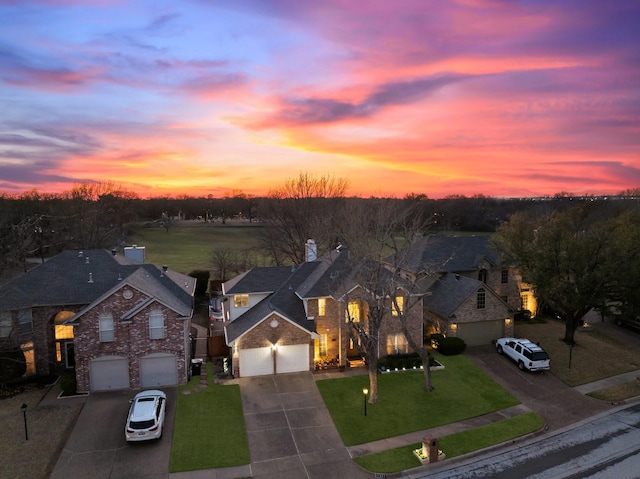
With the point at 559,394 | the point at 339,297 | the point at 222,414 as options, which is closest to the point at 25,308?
the point at 222,414

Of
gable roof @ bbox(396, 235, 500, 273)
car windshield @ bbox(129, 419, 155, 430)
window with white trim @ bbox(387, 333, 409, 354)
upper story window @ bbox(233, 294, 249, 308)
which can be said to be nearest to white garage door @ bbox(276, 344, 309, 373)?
window with white trim @ bbox(387, 333, 409, 354)

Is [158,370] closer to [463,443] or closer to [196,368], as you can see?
[196,368]

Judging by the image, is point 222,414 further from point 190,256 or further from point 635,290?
point 190,256

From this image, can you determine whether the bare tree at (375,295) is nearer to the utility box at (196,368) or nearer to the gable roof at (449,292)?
the gable roof at (449,292)

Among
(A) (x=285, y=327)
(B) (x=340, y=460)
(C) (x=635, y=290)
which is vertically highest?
(C) (x=635, y=290)

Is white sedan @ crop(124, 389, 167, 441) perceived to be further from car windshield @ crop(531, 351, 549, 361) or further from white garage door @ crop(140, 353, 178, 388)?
car windshield @ crop(531, 351, 549, 361)

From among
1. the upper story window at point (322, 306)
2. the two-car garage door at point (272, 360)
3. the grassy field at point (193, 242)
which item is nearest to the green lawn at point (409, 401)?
the two-car garage door at point (272, 360)
